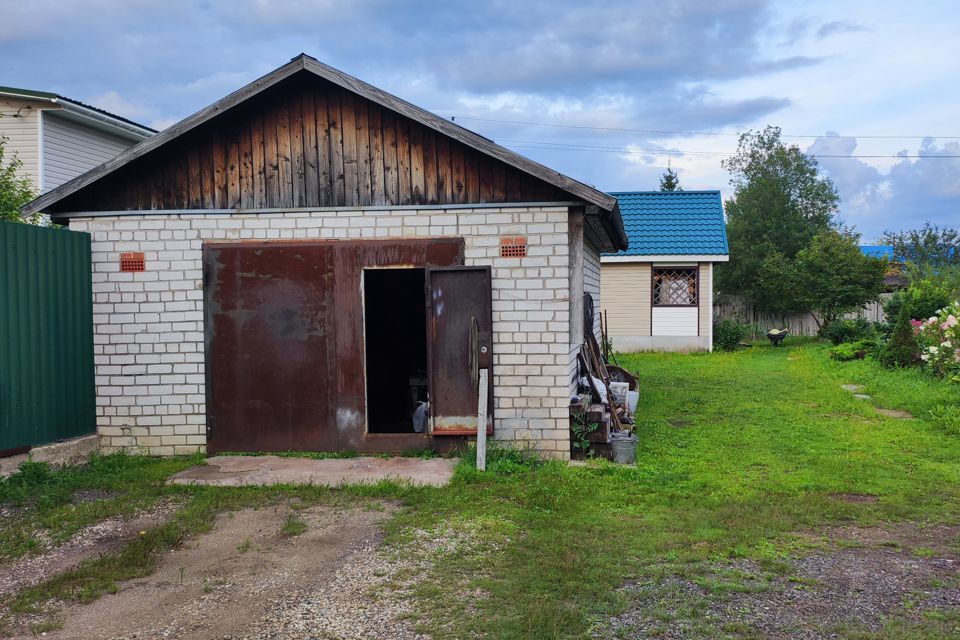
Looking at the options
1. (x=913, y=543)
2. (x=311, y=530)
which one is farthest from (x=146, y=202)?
(x=913, y=543)

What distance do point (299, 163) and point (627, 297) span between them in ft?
51.0

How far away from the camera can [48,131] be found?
693 inches

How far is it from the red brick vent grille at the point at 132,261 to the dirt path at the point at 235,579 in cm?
366

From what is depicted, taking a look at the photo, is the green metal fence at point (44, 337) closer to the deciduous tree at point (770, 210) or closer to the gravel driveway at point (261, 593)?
the gravel driveway at point (261, 593)

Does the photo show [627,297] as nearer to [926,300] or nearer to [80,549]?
[926,300]

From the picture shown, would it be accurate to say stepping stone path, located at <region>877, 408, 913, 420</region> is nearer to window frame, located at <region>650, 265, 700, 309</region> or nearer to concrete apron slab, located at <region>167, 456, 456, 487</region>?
concrete apron slab, located at <region>167, 456, 456, 487</region>

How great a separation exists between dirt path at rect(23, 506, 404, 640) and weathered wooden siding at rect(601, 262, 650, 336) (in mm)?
17095

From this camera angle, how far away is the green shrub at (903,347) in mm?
15430

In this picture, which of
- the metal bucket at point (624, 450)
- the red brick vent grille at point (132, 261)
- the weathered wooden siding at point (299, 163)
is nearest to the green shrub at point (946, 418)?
the metal bucket at point (624, 450)

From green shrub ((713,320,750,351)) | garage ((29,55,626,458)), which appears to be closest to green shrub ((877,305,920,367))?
green shrub ((713,320,750,351))

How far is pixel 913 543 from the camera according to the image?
19.4 feet

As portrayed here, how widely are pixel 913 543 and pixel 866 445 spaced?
12.8 ft

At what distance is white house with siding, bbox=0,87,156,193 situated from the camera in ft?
55.9

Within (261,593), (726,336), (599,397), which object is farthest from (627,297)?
(261,593)
